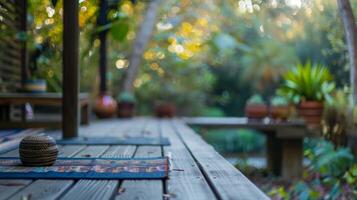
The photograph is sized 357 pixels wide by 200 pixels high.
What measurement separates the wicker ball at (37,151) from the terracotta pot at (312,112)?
4.00 meters

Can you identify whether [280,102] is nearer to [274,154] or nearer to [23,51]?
[274,154]

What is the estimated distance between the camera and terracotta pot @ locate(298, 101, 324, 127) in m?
5.23

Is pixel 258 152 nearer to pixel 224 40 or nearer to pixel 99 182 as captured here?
pixel 224 40

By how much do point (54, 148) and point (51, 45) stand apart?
8.31ft

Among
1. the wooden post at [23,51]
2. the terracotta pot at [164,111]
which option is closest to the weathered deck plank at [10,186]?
the wooden post at [23,51]

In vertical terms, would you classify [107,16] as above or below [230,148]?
above

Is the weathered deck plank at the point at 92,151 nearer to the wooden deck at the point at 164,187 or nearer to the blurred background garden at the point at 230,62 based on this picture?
the wooden deck at the point at 164,187

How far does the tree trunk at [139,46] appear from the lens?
7324 mm

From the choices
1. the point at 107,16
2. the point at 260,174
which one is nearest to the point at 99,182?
the point at 107,16

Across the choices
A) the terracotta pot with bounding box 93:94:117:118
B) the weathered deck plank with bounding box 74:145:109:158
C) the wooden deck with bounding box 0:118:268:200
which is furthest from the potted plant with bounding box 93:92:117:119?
the wooden deck with bounding box 0:118:268:200

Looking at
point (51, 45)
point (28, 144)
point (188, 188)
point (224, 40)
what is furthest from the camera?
point (224, 40)

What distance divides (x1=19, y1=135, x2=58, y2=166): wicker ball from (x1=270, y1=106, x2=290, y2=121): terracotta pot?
14.0ft

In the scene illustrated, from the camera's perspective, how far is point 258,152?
33.9 ft

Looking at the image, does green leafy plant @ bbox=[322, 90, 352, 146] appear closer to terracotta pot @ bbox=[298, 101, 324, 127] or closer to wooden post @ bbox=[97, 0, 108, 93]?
terracotta pot @ bbox=[298, 101, 324, 127]
